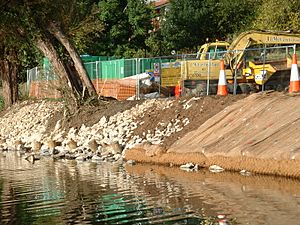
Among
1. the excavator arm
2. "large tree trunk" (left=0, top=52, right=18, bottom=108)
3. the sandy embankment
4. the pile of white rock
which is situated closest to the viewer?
the sandy embankment

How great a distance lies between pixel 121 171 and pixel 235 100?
12.0 feet

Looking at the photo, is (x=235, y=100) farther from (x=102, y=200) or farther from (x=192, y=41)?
(x=192, y=41)

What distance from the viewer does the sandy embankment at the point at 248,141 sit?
473 inches

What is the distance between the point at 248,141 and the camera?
1322cm

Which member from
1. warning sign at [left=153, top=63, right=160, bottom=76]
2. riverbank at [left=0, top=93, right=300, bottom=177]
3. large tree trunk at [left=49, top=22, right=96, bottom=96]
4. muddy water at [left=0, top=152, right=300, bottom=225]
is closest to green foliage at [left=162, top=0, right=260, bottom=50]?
warning sign at [left=153, top=63, right=160, bottom=76]

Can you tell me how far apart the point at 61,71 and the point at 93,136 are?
15.0 feet

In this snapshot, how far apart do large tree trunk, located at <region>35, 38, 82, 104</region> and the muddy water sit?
27.9 feet

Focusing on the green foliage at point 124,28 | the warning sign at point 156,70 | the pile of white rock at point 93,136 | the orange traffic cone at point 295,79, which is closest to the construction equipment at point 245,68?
the warning sign at point 156,70

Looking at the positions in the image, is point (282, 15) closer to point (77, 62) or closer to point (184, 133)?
point (77, 62)

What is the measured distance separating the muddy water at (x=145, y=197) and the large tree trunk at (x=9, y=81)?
17.3 metres

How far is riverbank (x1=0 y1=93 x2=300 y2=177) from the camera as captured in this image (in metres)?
12.6

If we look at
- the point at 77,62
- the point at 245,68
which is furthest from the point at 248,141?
the point at 77,62

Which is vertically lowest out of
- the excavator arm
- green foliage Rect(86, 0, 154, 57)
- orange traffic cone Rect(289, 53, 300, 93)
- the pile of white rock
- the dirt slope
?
the pile of white rock

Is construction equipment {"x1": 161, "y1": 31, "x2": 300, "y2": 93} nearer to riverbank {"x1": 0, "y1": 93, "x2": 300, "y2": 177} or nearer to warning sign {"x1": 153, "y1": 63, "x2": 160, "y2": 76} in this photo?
warning sign {"x1": 153, "y1": 63, "x2": 160, "y2": 76}
